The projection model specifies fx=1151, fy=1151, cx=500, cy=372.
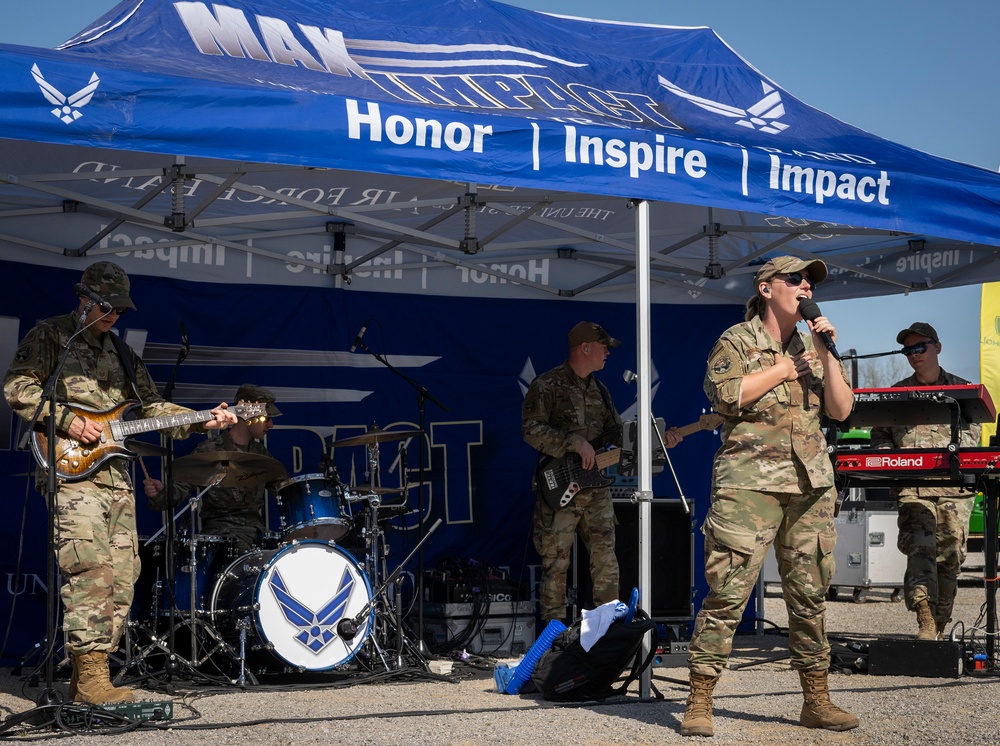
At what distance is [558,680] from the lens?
5.77 metres

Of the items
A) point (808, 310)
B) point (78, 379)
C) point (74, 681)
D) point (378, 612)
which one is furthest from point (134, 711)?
point (808, 310)

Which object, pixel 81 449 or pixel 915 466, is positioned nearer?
pixel 81 449

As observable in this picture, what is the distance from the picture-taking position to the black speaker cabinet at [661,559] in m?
8.05

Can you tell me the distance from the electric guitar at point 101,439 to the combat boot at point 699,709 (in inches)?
98.2

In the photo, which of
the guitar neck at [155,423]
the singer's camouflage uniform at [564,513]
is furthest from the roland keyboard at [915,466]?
the guitar neck at [155,423]

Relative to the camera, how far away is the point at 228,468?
670 cm

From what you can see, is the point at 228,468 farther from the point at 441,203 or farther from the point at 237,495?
the point at 441,203

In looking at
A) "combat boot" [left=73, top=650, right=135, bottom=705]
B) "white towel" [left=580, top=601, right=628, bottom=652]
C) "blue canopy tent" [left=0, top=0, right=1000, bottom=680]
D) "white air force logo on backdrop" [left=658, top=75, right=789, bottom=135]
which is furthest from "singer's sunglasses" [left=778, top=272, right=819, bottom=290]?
"combat boot" [left=73, top=650, right=135, bottom=705]

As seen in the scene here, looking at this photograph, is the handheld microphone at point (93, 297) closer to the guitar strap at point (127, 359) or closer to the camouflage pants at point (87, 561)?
the guitar strap at point (127, 359)

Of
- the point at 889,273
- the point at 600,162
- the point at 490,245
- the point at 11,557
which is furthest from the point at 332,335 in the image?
the point at 889,273

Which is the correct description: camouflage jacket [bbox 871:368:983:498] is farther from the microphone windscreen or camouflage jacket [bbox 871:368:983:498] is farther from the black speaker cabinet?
the microphone windscreen

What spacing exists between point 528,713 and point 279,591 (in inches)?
70.4

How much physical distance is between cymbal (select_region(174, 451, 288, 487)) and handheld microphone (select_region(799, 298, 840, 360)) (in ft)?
10.7

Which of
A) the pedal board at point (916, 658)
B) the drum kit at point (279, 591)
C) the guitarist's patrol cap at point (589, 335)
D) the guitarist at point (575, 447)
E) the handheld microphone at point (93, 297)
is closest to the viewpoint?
the handheld microphone at point (93, 297)
